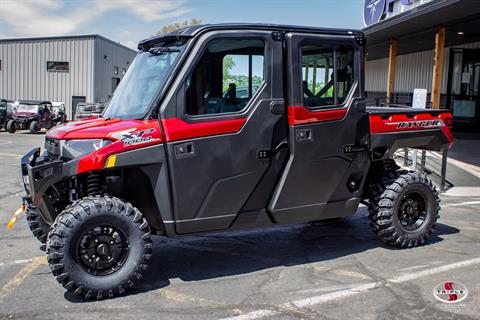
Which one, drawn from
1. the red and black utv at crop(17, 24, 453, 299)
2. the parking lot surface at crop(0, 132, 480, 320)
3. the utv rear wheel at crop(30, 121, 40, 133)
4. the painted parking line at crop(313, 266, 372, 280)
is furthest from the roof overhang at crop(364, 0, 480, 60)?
the utv rear wheel at crop(30, 121, 40, 133)

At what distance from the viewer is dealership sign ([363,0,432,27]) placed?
1576cm

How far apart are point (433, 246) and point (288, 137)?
7.96 ft

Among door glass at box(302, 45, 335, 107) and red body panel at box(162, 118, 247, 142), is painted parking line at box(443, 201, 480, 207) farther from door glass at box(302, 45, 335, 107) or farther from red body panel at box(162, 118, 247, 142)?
red body panel at box(162, 118, 247, 142)

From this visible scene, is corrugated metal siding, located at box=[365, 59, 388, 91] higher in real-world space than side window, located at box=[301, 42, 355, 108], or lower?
higher

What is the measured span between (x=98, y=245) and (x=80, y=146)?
0.85m

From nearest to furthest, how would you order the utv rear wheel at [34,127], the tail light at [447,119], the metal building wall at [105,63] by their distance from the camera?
the tail light at [447,119] → the utv rear wheel at [34,127] → the metal building wall at [105,63]

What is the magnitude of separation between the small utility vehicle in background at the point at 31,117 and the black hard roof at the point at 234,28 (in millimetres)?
23215

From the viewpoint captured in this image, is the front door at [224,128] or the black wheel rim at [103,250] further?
the front door at [224,128]

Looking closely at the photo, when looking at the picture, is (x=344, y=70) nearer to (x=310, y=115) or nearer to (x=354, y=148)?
(x=310, y=115)

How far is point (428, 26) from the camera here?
15.0 metres

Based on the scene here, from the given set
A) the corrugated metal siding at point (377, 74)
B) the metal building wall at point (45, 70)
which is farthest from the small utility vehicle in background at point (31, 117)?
the corrugated metal siding at point (377, 74)

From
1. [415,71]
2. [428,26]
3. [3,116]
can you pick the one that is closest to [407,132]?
[428,26]

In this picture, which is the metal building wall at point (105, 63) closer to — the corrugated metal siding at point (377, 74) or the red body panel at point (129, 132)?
the corrugated metal siding at point (377, 74)

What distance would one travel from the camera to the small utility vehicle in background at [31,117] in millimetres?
26109
